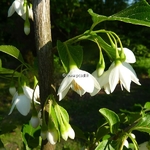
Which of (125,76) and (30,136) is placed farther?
(30,136)

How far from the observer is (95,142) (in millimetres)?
885

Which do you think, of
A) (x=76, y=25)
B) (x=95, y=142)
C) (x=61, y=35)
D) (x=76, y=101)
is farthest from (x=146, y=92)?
(x=95, y=142)

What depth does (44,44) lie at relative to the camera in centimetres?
68

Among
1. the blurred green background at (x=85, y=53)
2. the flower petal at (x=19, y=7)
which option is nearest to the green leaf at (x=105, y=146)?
the flower petal at (x=19, y=7)

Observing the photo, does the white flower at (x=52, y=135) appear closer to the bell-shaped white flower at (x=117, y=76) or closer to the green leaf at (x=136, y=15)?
the bell-shaped white flower at (x=117, y=76)

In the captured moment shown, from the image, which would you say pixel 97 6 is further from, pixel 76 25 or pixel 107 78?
pixel 107 78

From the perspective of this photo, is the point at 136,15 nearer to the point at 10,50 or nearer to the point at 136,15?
the point at 136,15

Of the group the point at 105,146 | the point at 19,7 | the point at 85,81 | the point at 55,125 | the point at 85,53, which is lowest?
the point at 85,53

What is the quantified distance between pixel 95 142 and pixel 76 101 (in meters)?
3.52

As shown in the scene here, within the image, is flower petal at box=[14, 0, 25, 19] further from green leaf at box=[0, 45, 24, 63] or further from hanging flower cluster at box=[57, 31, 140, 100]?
hanging flower cluster at box=[57, 31, 140, 100]

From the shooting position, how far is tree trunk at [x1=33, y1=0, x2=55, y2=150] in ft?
2.16

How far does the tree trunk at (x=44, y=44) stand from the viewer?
659 mm

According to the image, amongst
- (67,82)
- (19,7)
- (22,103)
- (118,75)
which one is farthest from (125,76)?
(19,7)

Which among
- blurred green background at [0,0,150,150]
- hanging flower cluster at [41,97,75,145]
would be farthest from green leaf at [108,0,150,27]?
blurred green background at [0,0,150,150]
